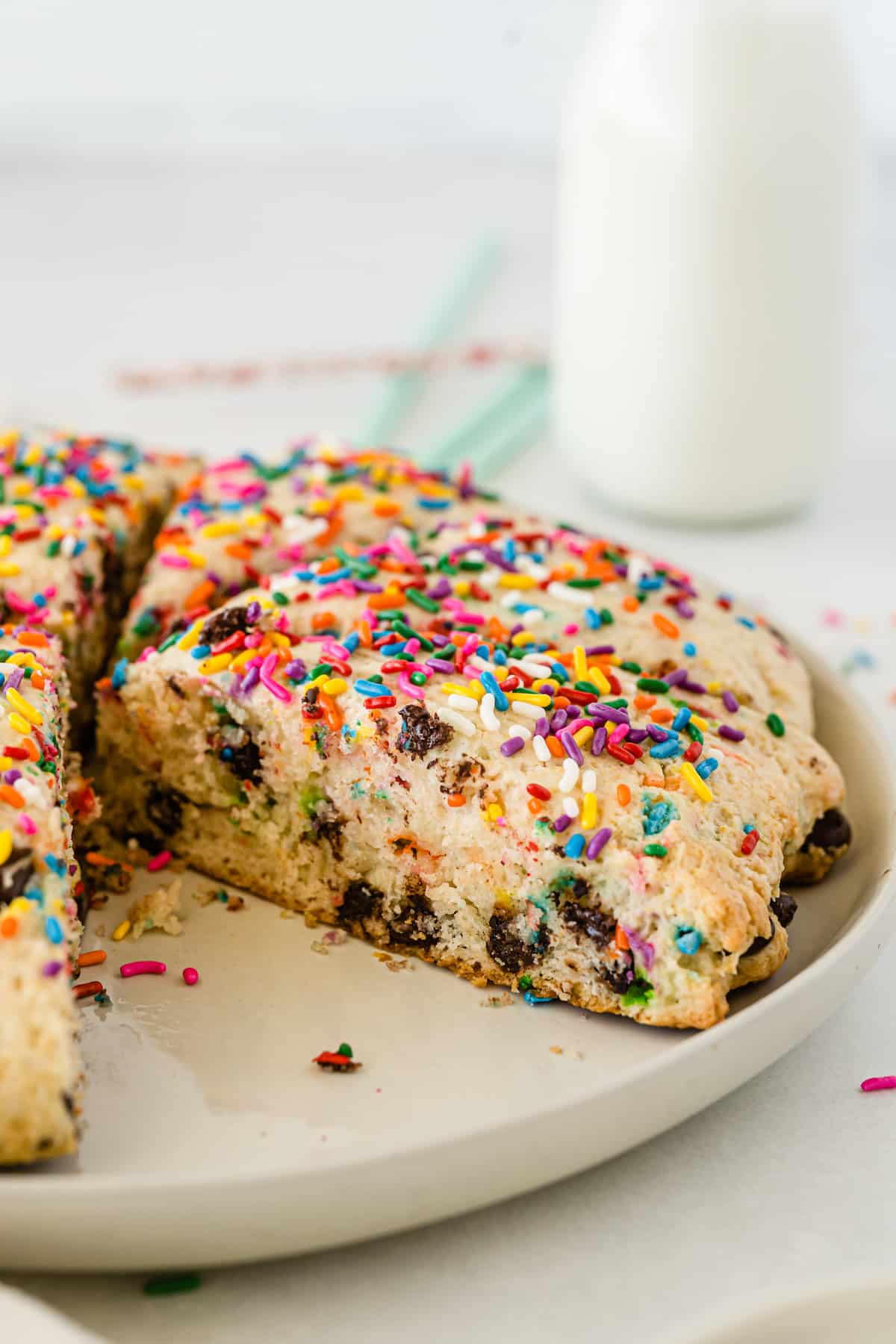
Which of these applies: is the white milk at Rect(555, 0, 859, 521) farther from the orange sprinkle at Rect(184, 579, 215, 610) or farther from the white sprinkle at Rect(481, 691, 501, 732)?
the white sprinkle at Rect(481, 691, 501, 732)

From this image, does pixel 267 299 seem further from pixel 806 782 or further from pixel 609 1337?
pixel 609 1337

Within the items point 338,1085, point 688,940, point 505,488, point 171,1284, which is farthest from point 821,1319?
point 505,488

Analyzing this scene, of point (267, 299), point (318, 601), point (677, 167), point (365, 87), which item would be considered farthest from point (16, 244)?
point (318, 601)

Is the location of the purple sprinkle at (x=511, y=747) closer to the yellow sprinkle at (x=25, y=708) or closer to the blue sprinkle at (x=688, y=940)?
the blue sprinkle at (x=688, y=940)

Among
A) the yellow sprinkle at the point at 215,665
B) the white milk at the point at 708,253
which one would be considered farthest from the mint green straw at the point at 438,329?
the yellow sprinkle at the point at 215,665

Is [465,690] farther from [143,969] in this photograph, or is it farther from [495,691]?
[143,969]
